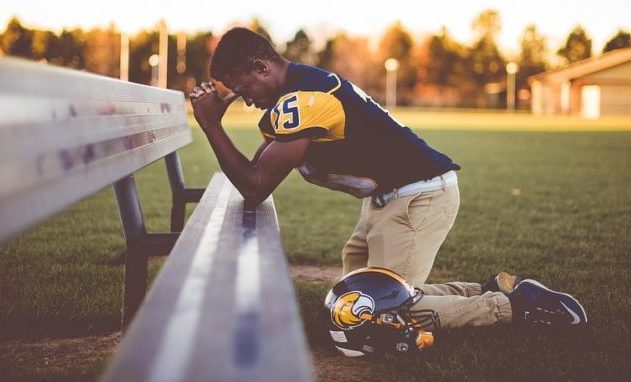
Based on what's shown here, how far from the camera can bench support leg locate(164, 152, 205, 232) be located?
4.73m

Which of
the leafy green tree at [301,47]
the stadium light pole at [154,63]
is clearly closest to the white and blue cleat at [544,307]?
the stadium light pole at [154,63]

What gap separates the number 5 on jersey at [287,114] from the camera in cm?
284

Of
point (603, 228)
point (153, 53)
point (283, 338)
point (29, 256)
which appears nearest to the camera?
point (283, 338)

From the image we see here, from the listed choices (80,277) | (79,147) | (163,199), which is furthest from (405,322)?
(163,199)

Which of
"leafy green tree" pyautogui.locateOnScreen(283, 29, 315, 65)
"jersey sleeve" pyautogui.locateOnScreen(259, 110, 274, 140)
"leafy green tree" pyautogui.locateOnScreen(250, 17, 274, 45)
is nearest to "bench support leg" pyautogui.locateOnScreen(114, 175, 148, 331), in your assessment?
"jersey sleeve" pyautogui.locateOnScreen(259, 110, 274, 140)

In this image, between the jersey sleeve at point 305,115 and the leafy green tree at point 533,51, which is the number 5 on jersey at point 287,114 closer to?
the jersey sleeve at point 305,115

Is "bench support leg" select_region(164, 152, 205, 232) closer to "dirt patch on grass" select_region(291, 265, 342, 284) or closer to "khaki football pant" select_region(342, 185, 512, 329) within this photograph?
"dirt patch on grass" select_region(291, 265, 342, 284)

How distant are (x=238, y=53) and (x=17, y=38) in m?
77.6

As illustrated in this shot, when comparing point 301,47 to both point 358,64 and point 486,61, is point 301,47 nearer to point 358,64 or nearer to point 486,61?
point 358,64

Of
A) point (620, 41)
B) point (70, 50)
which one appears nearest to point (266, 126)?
point (70, 50)

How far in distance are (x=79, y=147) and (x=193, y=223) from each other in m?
0.72

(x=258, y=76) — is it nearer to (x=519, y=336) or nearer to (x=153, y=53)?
(x=519, y=336)

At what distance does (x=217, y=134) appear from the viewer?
122 inches

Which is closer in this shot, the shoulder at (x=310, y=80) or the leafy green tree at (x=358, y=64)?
the shoulder at (x=310, y=80)
